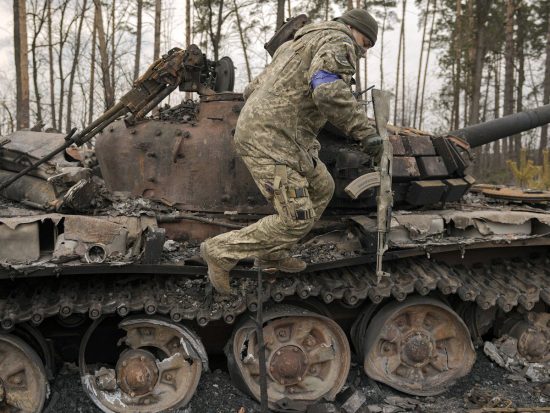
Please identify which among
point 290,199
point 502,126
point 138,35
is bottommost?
point 290,199

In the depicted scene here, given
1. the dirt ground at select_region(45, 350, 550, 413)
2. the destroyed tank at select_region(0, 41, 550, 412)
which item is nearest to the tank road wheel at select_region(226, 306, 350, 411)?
the destroyed tank at select_region(0, 41, 550, 412)

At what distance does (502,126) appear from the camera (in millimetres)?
7164

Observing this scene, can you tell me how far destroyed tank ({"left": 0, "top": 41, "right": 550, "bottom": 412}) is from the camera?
452 cm

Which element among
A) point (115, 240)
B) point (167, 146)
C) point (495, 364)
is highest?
point (167, 146)

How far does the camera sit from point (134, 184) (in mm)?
5465

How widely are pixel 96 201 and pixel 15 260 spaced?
94 cm

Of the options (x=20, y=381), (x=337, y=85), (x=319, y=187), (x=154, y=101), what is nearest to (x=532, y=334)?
(x=319, y=187)

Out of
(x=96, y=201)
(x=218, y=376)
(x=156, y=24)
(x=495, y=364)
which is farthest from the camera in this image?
(x=156, y=24)

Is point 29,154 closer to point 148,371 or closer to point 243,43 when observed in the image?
point 148,371

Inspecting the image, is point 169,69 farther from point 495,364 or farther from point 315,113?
point 495,364

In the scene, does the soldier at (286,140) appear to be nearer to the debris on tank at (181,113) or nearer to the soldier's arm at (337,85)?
the soldier's arm at (337,85)

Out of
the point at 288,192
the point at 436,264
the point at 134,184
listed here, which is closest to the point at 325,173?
the point at 288,192

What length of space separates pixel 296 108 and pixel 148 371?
2619 millimetres

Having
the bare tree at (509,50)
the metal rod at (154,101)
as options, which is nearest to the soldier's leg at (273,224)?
the metal rod at (154,101)
